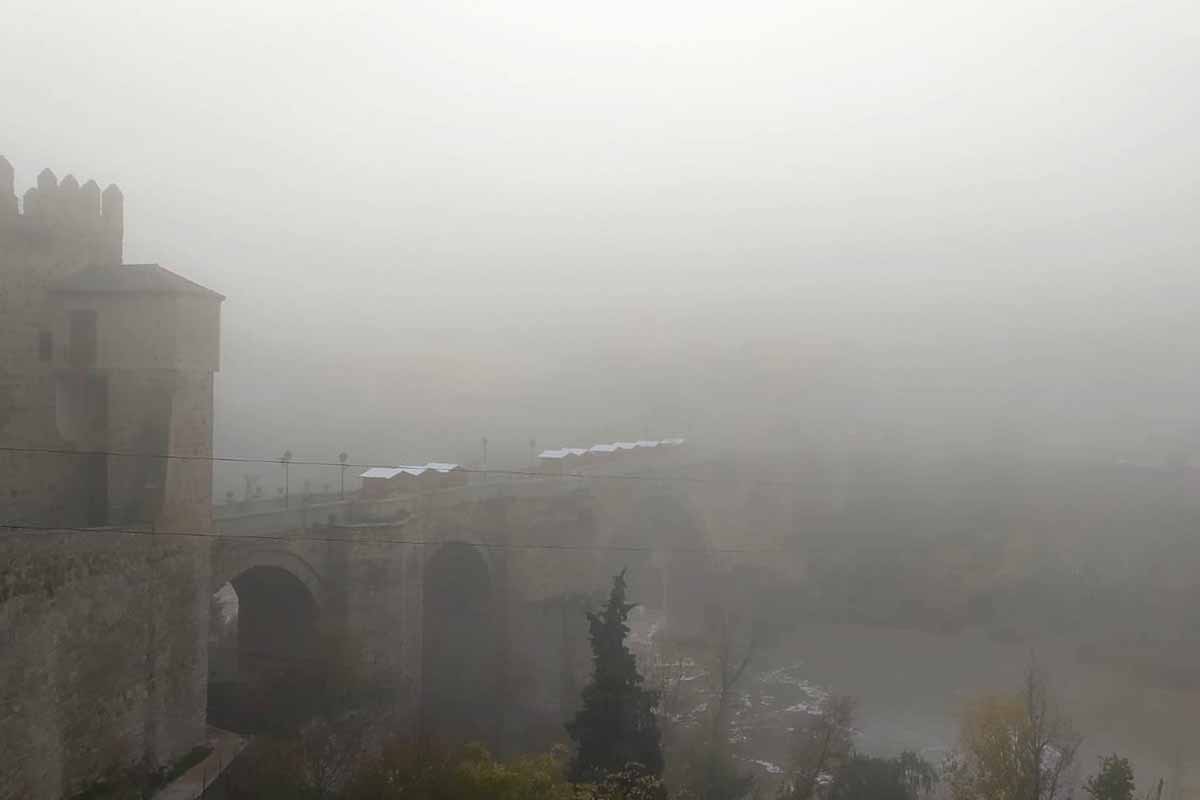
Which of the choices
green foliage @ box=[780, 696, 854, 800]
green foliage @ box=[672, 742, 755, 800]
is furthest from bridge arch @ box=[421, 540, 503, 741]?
green foliage @ box=[780, 696, 854, 800]

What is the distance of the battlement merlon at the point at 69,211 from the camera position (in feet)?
50.1

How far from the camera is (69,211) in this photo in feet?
52.7

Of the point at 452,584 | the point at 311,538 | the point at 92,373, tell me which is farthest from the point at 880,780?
the point at 92,373

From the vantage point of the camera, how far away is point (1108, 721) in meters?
29.7

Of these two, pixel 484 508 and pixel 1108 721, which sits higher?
pixel 484 508

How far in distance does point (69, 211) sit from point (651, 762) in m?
15.5

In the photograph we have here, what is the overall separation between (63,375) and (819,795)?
772 inches

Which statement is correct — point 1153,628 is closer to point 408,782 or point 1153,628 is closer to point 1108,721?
point 1108,721

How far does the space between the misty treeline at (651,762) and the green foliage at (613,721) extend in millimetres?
27

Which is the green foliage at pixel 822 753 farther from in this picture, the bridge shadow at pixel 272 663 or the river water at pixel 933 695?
the bridge shadow at pixel 272 663

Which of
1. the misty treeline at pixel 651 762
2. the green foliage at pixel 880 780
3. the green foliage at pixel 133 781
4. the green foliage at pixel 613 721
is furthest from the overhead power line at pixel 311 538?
the green foliage at pixel 880 780

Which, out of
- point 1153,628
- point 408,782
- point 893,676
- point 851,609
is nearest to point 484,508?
point 408,782

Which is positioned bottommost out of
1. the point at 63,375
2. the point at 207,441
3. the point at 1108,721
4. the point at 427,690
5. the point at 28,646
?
the point at 1108,721

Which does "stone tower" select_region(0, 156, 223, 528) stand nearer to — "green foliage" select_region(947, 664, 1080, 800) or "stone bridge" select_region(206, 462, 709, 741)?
"stone bridge" select_region(206, 462, 709, 741)
